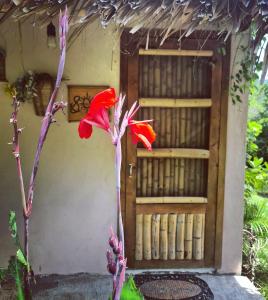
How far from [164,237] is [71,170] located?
108 centimetres

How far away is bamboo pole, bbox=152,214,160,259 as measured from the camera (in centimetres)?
420

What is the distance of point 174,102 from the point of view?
159 inches

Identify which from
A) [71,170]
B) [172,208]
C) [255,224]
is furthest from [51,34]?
[255,224]

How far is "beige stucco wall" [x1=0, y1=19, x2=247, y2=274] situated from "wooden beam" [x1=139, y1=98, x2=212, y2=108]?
0.25 meters

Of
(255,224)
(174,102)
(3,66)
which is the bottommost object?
(255,224)

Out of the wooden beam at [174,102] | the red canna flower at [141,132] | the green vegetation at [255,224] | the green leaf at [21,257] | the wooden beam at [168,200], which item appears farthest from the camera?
the green vegetation at [255,224]

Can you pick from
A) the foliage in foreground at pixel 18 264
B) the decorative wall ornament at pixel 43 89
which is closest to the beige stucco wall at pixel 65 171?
the decorative wall ornament at pixel 43 89

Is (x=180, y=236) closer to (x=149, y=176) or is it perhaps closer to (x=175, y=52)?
(x=149, y=176)

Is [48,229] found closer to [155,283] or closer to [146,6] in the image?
[155,283]

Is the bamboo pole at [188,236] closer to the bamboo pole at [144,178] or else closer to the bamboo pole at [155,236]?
the bamboo pole at [155,236]

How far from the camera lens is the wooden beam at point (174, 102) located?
4.01m

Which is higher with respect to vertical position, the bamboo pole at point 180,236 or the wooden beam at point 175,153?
the wooden beam at point 175,153

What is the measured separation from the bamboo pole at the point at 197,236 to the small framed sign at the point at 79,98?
1.46m

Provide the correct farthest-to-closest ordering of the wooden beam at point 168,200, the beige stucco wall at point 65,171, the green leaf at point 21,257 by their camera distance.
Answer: the wooden beam at point 168,200 → the beige stucco wall at point 65,171 → the green leaf at point 21,257
